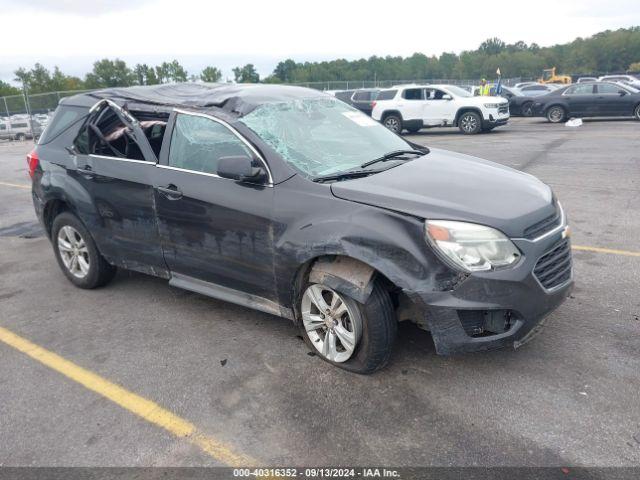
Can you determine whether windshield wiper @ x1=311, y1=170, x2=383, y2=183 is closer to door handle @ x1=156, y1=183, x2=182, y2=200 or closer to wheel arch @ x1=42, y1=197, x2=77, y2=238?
door handle @ x1=156, y1=183, x2=182, y2=200

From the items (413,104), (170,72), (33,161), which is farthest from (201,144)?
(170,72)

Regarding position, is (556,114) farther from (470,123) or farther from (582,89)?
(470,123)

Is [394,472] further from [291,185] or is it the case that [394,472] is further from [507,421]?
[291,185]

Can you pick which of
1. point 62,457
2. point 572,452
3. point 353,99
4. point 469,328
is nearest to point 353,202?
point 469,328

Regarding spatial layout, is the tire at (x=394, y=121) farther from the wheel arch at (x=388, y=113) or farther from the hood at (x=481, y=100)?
the hood at (x=481, y=100)

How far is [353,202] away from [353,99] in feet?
65.3

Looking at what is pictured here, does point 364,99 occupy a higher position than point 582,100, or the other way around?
point 364,99

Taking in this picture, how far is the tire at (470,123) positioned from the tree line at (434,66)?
6569cm

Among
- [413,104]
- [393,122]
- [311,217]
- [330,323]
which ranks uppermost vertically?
[311,217]

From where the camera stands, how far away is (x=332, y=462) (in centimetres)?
263

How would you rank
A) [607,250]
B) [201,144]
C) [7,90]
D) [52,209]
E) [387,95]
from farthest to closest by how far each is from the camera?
[7,90] < [387,95] < [607,250] < [52,209] < [201,144]

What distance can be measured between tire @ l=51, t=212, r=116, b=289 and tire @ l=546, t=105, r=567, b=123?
63.4ft

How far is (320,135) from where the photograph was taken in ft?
13.1

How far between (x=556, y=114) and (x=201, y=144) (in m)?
19.5
